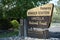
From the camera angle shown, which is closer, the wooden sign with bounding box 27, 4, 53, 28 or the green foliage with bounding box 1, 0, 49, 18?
the wooden sign with bounding box 27, 4, 53, 28

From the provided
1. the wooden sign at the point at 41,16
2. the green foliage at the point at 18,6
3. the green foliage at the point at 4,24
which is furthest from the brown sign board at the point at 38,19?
the green foliage at the point at 4,24

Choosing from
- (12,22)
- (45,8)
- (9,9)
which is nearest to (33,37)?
(45,8)

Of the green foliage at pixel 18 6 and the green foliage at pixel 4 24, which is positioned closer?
the green foliage at pixel 18 6

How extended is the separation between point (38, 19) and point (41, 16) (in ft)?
0.78

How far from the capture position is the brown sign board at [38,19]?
32.2 feet

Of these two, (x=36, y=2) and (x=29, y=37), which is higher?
(x=36, y=2)

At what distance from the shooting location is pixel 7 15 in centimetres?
1766

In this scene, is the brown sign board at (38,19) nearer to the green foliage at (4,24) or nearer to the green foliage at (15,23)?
the green foliage at (4,24)

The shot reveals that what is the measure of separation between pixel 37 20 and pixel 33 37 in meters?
0.96

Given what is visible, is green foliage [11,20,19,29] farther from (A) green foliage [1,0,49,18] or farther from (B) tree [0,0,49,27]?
(A) green foliage [1,0,49,18]

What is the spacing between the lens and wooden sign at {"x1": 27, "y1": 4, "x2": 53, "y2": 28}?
9781 millimetres

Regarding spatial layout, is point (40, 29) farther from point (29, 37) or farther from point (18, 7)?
point (18, 7)

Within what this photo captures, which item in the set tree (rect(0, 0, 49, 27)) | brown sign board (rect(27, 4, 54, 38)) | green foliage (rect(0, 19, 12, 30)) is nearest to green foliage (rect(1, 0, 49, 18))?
tree (rect(0, 0, 49, 27))

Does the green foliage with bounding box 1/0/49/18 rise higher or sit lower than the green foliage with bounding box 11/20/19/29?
higher
